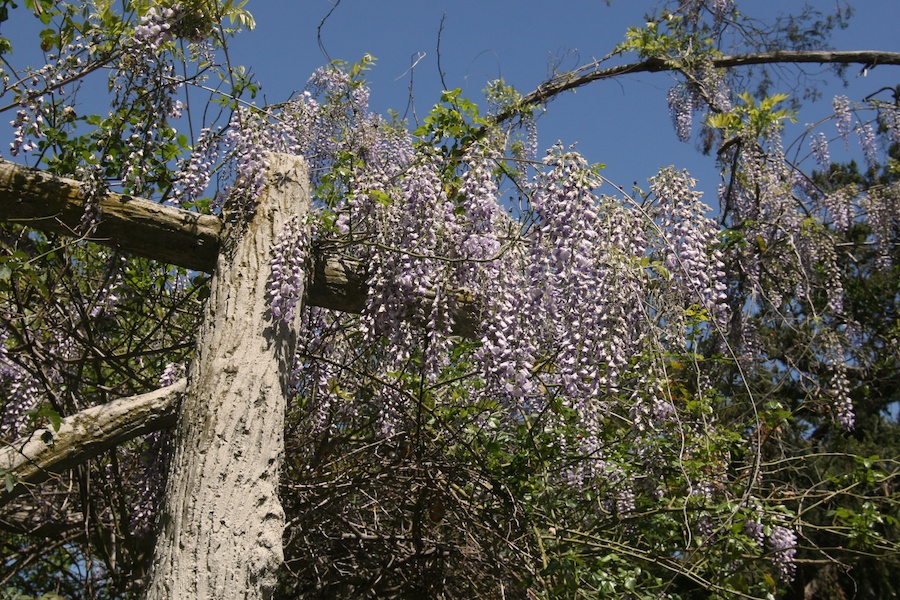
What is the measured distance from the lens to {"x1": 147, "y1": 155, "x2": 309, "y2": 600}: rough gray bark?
2477 mm

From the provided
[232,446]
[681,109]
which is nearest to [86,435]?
[232,446]

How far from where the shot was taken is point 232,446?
2.61 meters

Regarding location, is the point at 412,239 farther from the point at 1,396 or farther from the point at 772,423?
the point at 1,396

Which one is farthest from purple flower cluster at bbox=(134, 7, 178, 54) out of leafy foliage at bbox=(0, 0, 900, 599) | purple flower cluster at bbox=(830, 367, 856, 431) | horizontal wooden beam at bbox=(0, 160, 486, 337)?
purple flower cluster at bbox=(830, 367, 856, 431)

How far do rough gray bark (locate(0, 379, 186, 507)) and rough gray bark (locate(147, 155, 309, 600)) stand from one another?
13 centimetres

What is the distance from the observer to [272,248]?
291 cm

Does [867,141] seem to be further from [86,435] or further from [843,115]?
[86,435]

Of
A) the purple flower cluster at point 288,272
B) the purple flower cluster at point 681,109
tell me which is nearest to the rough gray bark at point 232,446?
the purple flower cluster at point 288,272

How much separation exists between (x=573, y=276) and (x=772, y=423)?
1.36 meters

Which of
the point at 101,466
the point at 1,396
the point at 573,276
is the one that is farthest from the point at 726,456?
the point at 1,396

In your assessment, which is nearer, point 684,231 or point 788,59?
point 684,231

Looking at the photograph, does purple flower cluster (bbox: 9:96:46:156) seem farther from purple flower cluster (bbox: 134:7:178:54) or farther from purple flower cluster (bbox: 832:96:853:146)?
purple flower cluster (bbox: 832:96:853:146)

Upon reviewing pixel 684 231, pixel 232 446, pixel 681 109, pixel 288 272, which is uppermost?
pixel 681 109

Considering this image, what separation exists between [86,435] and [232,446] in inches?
20.8
